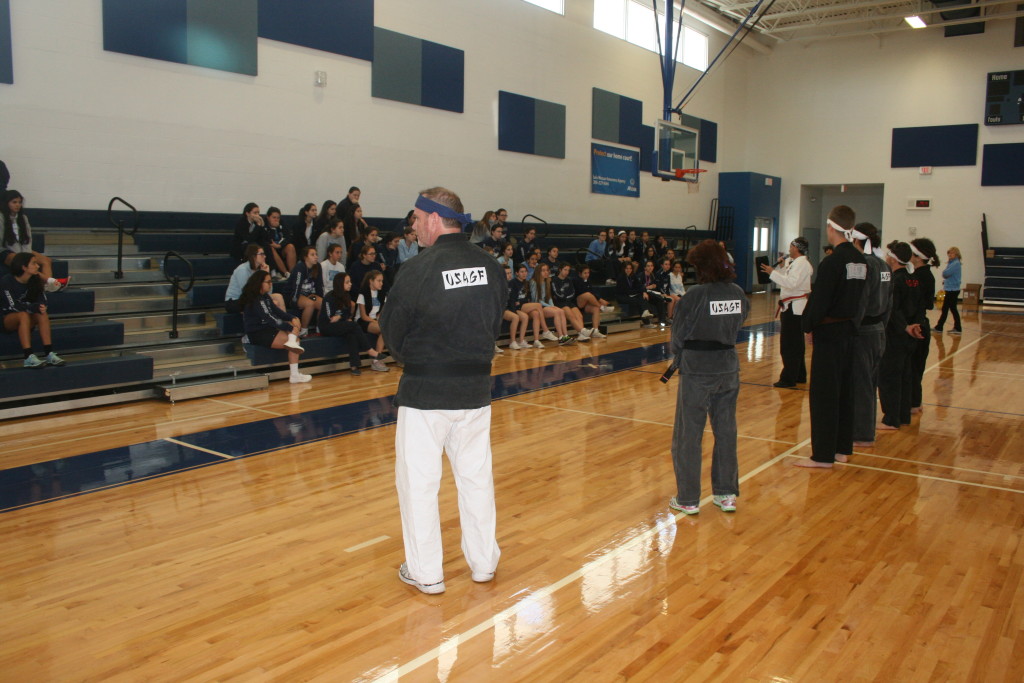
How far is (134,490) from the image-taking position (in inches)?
185

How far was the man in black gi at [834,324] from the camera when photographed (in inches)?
193

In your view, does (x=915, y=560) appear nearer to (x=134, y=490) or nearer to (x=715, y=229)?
(x=134, y=490)

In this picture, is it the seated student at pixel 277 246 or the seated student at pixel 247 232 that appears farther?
the seated student at pixel 277 246

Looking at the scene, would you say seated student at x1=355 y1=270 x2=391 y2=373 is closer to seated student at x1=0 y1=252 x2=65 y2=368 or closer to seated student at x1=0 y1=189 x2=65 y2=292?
seated student at x1=0 y1=189 x2=65 y2=292

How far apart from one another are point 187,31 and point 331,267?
11.1 ft

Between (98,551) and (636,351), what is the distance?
26.2 ft

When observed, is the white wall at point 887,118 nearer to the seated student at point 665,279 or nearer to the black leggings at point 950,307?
the black leggings at point 950,307

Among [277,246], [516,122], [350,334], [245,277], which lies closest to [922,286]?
[350,334]

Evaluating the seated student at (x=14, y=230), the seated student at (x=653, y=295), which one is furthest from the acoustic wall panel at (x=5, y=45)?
the seated student at (x=653, y=295)

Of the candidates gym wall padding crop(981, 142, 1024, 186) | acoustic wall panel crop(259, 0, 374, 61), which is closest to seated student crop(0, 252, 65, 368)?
acoustic wall panel crop(259, 0, 374, 61)

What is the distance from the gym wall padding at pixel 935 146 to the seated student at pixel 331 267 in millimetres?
16374

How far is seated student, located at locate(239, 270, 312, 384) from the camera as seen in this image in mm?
8062

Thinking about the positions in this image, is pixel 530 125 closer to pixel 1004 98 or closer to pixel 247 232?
pixel 247 232

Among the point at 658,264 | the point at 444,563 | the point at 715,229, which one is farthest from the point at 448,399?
the point at 715,229
